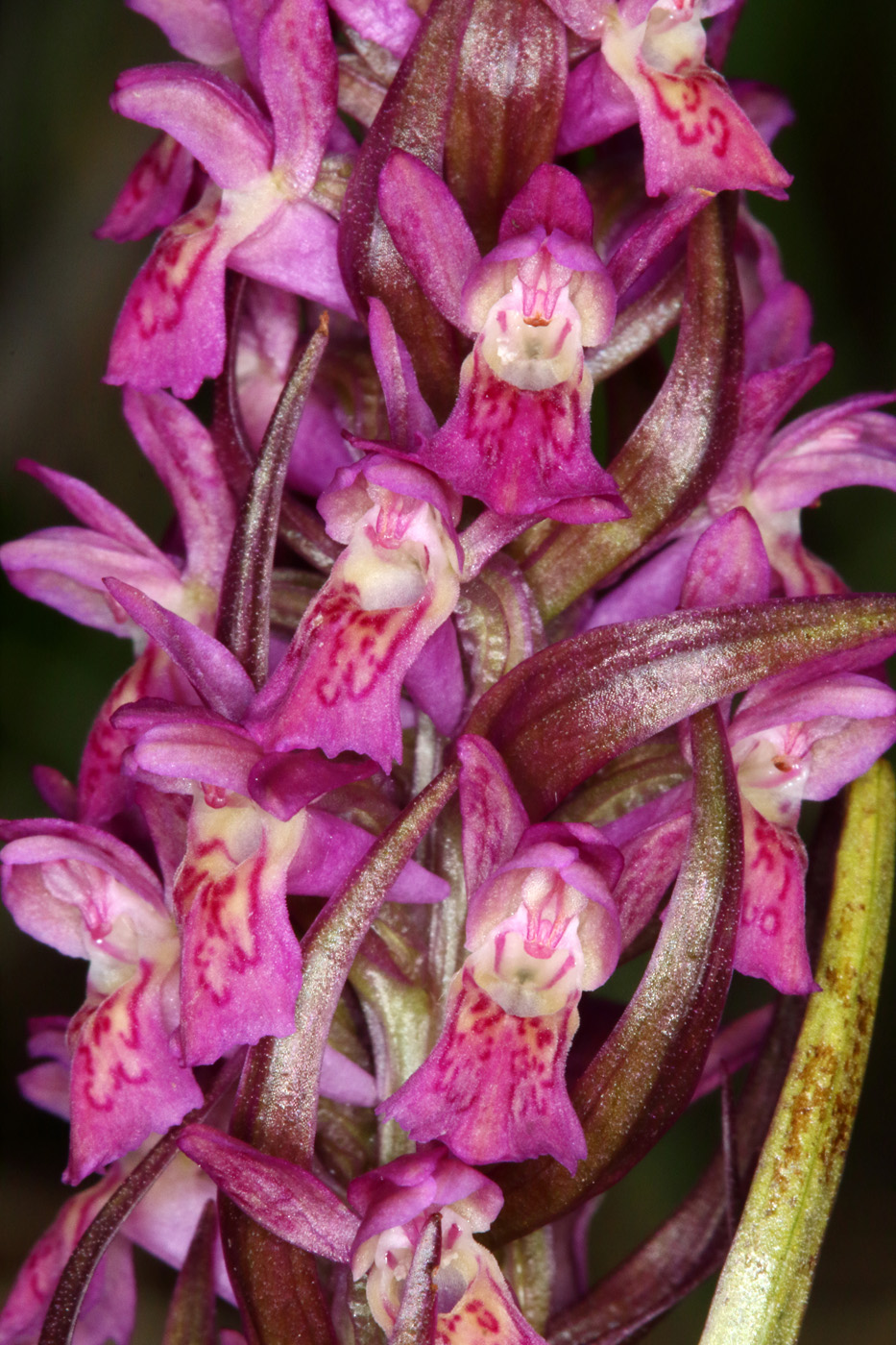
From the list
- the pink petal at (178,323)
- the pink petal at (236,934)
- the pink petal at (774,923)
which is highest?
the pink petal at (178,323)

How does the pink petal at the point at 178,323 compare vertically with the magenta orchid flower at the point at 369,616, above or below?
above

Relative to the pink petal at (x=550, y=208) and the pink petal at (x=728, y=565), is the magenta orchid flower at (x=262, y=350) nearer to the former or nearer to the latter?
the pink petal at (x=550, y=208)

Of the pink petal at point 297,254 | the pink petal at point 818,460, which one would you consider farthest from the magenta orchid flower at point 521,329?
the pink petal at point 818,460

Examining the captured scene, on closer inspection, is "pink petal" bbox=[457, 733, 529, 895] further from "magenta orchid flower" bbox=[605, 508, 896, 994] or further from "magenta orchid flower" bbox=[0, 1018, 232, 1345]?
"magenta orchid flower" bbox=[0, 1018, 232, 1345]

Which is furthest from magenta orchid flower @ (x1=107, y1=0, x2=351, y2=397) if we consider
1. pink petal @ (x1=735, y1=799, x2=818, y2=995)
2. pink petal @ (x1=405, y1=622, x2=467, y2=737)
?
pink petal @ (x1=735, y1=799, x2=818, y2=995)

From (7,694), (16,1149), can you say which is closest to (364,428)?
(7,694)

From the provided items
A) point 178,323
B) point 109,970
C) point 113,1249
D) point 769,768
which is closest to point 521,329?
point 178,323

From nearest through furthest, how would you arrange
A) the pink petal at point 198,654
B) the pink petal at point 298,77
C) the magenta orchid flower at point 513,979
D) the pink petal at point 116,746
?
the magenta orchid flower at point 513,979 → the pink petal at point 198,654 → the pink petal at point 298,77 → the pink petal at point 116,746

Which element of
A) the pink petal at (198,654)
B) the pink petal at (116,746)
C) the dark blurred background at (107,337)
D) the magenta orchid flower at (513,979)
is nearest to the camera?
the magenta orchid flower at (513,979)

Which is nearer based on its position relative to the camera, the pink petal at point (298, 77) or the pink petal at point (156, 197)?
the pink petal at point (298, 77)
